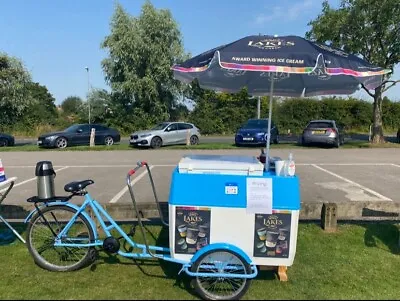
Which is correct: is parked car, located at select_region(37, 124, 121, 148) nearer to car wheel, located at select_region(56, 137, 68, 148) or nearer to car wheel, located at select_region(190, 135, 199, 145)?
car wheel, located at select_region(56, 137, 68, 148)

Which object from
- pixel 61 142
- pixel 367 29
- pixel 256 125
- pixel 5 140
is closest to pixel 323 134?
pixel 256 125

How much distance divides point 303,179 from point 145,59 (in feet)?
73.7

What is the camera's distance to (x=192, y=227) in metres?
3.40

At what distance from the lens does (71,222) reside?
150 inches

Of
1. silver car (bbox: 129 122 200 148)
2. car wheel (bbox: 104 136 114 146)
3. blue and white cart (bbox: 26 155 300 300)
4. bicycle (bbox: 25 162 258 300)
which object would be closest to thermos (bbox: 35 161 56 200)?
bicycle (bbox: 25 162 258 300)

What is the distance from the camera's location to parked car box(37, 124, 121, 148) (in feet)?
61.5

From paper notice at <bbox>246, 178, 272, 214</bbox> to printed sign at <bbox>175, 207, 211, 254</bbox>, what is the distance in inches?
15.8

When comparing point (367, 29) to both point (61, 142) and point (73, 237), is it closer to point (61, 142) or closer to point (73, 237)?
point (61, 142)

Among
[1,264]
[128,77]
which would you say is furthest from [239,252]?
[128,77]

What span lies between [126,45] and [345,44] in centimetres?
1724

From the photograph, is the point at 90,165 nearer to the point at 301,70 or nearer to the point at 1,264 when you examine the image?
the point at 1,264

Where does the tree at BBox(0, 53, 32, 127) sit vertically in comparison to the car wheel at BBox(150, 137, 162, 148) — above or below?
above

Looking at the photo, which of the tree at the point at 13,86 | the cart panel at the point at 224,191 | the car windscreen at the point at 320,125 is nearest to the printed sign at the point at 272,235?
the cart panel at the point at 224,191

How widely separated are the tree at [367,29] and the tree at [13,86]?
1825 cm
